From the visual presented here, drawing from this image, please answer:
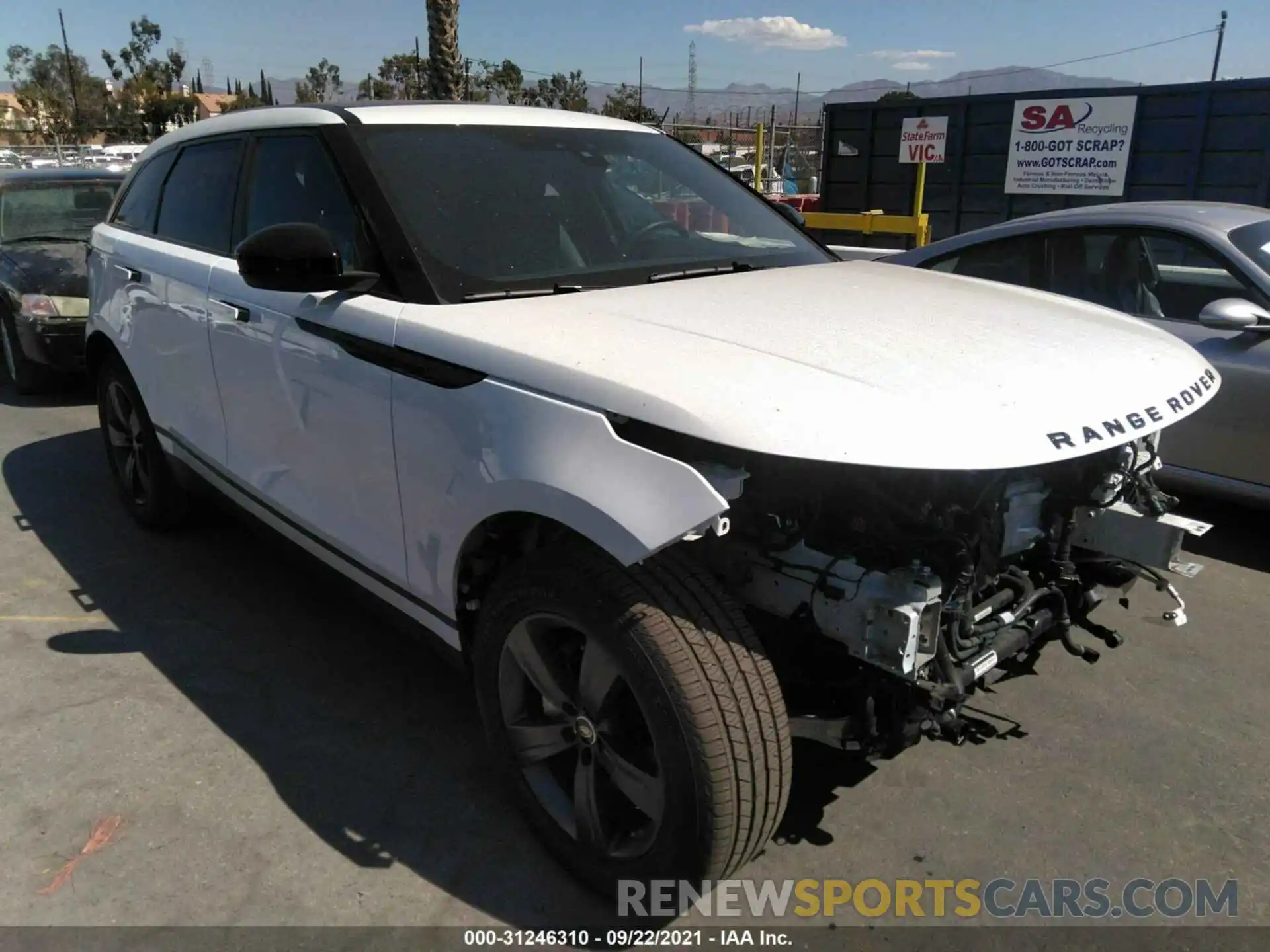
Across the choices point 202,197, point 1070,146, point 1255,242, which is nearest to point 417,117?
point 202,197

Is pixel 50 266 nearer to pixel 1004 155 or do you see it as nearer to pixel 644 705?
pixel 644 705

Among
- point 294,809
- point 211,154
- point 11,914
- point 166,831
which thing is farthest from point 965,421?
point 211,154

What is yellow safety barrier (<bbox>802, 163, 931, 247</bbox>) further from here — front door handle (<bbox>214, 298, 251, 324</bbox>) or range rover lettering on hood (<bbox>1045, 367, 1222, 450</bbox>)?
front door handle (<bbox>214, 298, 251, 324</bbox>)

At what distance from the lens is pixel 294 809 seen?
283cm

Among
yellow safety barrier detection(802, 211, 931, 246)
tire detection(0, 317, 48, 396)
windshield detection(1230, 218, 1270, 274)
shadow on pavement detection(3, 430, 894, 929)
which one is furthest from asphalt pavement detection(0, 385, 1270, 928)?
yellow safety barrier detection(802, 211, 931, 246)

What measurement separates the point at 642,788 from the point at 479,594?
2.25ft

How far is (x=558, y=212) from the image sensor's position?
3133mm

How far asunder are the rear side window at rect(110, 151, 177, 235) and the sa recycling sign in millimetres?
9709

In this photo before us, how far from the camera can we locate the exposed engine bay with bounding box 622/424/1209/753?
210 cm

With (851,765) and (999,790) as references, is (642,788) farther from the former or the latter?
(999,790)

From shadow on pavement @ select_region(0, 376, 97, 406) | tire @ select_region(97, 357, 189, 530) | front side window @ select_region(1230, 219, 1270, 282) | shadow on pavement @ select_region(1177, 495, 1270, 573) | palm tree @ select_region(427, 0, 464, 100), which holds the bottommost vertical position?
shadow on pavement @ select_region(0, 376, 97, 406)

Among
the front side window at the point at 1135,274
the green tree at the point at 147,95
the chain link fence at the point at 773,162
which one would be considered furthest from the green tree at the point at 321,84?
the front side window at the point at 1135,274

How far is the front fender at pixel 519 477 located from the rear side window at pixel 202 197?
1690 millimetres

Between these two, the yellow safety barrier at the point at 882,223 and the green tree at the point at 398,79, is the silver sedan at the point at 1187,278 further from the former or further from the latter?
the green tree at the point at 398,79
